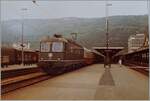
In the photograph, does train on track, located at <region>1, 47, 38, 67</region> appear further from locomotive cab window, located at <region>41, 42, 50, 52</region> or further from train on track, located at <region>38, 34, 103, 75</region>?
train on track, located at <region>38, 34, 103, 75</region>

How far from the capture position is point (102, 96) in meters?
8.76

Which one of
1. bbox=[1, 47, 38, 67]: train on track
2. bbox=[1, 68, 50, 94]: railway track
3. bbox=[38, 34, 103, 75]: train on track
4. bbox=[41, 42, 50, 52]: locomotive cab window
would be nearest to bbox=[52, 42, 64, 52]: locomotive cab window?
bbox=[38, 34, 103, 75]: train on track

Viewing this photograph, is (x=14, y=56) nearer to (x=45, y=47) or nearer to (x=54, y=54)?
(x=45, y=47)

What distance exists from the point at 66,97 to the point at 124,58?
48231mm

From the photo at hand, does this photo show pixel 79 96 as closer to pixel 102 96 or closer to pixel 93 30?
pixel 102 96

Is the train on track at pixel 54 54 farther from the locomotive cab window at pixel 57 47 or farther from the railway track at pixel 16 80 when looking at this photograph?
the railway track at pixel 16 80

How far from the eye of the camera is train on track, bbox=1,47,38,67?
26938 mm

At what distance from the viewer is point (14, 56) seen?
105 ft

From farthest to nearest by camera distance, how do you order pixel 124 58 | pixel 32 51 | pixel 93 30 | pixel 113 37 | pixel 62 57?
pixel 124 58 < pixel 93 30 < pixel 113 37 < pixel 32 51 < pixel 62 57

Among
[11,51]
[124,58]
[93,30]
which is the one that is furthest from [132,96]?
[124,58]

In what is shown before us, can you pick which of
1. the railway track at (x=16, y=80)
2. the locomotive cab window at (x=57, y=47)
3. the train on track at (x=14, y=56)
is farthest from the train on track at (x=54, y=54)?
the train on track at (x=14, y=56)

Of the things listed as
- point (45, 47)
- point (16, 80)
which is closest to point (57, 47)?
point (45, 47)

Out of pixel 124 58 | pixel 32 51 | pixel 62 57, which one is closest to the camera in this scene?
pixel 62 57

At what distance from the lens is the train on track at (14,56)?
2694 centimetres
